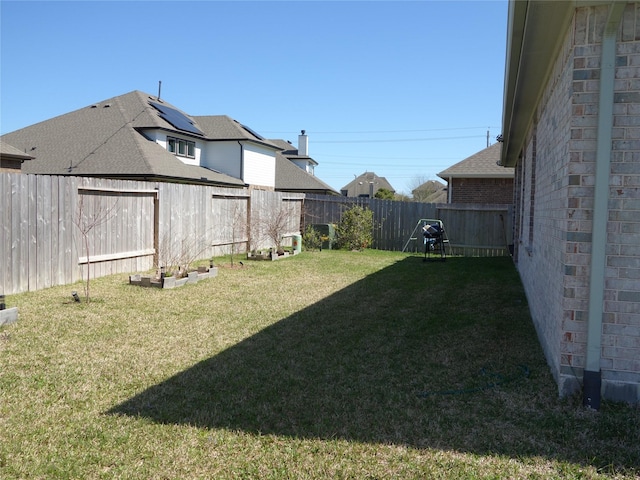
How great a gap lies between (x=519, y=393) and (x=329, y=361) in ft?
5.92

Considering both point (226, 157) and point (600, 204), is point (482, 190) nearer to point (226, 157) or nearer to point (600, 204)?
point (226, 157)

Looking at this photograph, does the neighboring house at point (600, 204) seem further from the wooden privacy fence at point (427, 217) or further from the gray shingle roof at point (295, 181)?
the gray shingle roof at point (295, 181)

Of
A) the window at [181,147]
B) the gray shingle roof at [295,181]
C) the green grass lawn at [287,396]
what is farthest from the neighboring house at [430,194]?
the green grass lawn at [287,396]

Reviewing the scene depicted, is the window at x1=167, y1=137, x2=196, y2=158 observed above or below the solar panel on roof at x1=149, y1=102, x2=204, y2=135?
below

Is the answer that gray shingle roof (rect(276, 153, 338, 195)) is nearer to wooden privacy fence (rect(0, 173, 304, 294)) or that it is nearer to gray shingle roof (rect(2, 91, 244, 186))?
gray shingle roof (rect(2, 91, 244, 186))

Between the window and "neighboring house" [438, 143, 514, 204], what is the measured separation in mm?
11922

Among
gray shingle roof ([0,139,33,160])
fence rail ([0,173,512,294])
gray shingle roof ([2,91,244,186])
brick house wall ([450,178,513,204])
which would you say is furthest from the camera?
brick house wall ([450,178,513,204])

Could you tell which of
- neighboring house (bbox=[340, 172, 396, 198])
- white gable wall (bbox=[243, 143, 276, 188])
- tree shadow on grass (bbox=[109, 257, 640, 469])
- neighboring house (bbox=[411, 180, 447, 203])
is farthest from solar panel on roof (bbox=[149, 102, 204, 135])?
neighboring house (bbox=[340, 172, 396, 198])

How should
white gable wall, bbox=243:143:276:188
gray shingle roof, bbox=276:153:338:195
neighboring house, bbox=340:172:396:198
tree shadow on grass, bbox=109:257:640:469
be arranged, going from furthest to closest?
1. neighboring house, bbox=340:172:396:198
2. gray shingle roof, bbox=276:153:338:195
3. white gable wall, bbox=243:143:276:188
4. tree shadow on grass, bbox=109:257:640:469

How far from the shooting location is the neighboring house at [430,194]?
56.5 m

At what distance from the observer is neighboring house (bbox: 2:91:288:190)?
20.2 meters

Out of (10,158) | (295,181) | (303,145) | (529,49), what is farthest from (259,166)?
(529,49)

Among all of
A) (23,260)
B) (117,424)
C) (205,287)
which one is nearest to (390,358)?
(117,424)

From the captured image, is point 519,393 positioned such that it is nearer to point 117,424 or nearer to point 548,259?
point 548,259
